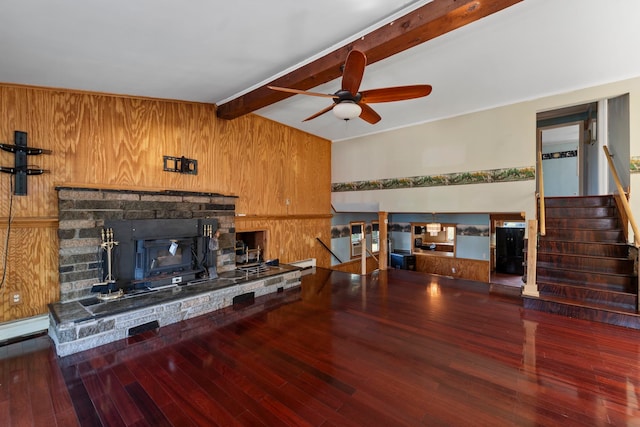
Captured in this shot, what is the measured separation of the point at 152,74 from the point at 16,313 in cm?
338

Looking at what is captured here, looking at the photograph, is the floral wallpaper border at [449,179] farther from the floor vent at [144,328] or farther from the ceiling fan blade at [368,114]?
the floor vent at [144,328]

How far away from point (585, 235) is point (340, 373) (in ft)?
17.0

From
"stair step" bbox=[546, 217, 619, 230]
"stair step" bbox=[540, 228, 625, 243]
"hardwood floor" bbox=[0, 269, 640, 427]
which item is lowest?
"hardwood floor" bbox=[0, 269, 640, 427]

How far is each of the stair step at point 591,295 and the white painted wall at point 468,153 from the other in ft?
4.00

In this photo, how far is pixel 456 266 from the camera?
888 cm

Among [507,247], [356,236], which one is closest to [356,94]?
[356,236]

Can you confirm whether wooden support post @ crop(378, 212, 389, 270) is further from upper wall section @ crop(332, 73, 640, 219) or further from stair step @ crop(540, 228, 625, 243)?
stair step @ crop(540, 228, 625, 243)

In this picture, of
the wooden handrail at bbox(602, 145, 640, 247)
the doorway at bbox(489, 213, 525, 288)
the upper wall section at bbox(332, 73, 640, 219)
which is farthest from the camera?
the doorway at bbox(489, 213, 525, 288)

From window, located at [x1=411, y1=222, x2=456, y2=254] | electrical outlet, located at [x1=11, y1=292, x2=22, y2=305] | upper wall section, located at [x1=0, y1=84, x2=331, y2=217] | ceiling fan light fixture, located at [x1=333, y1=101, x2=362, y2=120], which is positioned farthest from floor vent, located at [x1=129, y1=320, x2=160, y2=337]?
window, located at [x1=411, y1=222, x2=456, y2=254]

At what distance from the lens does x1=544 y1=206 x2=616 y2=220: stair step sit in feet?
16.3

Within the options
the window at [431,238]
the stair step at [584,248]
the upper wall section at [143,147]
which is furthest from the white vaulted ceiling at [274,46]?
the window at [431,238]

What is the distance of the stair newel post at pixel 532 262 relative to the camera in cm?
437

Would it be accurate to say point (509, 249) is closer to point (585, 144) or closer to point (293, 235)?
point (585, 144)

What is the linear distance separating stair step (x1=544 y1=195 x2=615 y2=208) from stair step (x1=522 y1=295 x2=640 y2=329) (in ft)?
7.43
